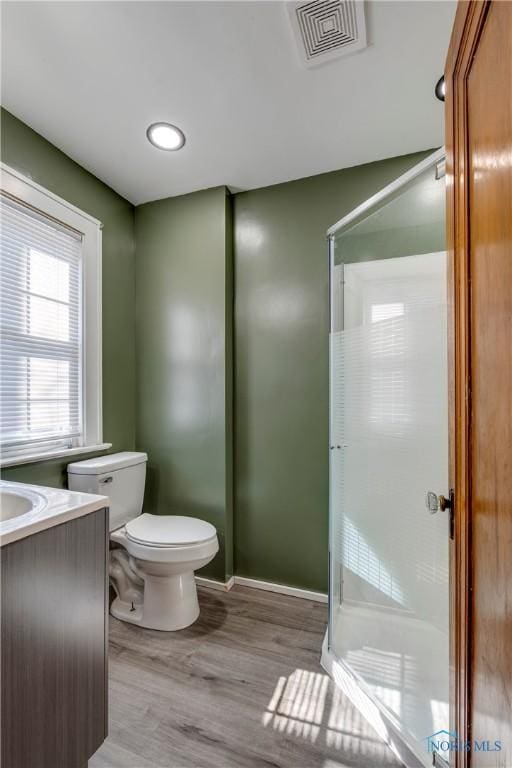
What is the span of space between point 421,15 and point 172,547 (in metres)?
2.28

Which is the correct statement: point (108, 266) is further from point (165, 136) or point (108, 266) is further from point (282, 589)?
point (282, 589)

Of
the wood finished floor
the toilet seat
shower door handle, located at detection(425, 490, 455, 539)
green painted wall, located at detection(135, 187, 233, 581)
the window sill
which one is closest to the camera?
shower door handle, located at detection(425, 490, 455, 539)

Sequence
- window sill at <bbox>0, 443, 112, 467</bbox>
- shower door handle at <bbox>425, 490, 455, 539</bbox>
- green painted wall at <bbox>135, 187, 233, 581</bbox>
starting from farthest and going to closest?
1. green painted wall at <bbox>135, 187, 233, 581</bbox>
2. window sill at <bbox>0, 443, 112, 467</bbox>
3. shower door handle at <bbox>425, 490, 455, 539</bbox>

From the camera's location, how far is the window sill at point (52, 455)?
1571 millimetres

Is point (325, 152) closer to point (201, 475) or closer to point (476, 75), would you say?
point (476, 75)

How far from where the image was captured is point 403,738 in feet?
3.71

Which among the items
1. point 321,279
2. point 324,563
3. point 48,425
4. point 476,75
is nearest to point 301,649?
point 324,563

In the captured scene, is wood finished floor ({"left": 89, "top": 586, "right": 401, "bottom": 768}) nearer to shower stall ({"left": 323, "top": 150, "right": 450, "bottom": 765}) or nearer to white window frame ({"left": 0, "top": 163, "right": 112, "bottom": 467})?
shower stall ({"left": 323, "top": 150, "right": 450, "bottom": 765})

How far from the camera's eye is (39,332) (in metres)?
1.75

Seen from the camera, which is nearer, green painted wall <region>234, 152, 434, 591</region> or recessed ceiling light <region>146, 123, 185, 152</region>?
recessed ceiling light <region>146, 123, 185, 152</region>

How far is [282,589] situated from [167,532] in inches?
32.6

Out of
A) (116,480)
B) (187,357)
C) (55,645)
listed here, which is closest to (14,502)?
(55,645)

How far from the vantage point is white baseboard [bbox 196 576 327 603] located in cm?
204

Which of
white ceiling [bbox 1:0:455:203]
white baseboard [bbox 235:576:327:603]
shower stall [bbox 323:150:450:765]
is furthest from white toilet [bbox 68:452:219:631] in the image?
white ceiling [bbox 1:0:455:203]
